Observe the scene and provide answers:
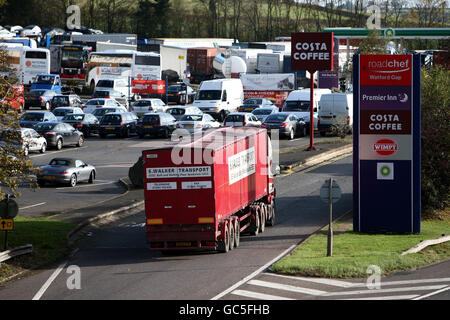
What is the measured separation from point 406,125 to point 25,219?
13044 mm

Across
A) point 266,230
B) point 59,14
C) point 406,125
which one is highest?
point 59,14

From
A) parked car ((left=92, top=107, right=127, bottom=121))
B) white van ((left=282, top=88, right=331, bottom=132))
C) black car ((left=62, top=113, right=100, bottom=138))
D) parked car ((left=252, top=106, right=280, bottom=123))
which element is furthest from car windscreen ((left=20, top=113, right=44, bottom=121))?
white van ((left=282, top=88, right=331, bottom=132))

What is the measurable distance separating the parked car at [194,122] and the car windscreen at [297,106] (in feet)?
19.1

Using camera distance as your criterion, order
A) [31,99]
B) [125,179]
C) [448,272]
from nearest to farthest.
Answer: [448,272] → [125,179] → [31,99]

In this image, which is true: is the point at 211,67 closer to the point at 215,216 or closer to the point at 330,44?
the point at 330,44

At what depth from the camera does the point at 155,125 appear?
49844 mm

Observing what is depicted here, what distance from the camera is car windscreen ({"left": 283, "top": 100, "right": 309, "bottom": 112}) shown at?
53094 millimetres

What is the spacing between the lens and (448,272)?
18.9 metres

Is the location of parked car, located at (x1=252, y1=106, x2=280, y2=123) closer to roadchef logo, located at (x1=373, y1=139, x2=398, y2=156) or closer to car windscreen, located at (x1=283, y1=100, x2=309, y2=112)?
car windscreen, located at (x1=283, y1=100, x2=309, y2=112)

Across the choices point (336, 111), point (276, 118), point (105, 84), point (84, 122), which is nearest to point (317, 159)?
point (276, 118)

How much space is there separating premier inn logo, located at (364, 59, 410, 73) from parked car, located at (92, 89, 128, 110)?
146 ft

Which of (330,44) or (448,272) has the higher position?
(330,44)

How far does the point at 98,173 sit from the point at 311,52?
12.9 meters

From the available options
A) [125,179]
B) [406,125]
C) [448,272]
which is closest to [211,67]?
[125,179]
